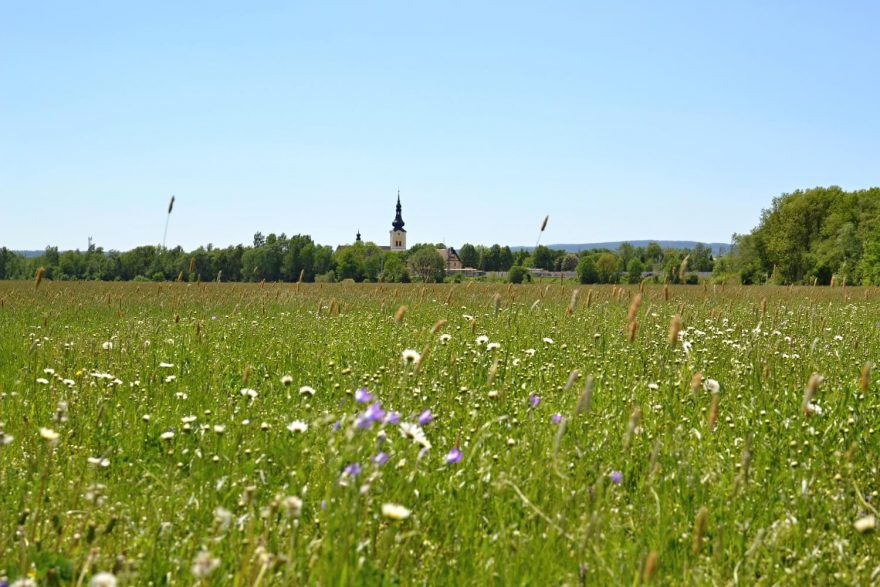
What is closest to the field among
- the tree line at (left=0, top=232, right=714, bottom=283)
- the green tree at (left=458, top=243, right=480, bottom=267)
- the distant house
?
the tree line at (left=0, top=232, right=714, bottom=283)

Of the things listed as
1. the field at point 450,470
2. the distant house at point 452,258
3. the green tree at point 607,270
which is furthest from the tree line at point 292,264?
the field at point 450,470

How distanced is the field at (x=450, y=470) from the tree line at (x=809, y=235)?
51.6 m

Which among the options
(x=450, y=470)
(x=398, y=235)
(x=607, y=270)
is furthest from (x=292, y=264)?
(x=398, y=235)

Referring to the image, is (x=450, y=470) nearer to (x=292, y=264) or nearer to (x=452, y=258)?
(x=292, y=264)

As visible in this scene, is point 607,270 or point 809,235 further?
point 809,235

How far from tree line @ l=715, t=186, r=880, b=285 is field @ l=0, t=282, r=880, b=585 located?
169 feet

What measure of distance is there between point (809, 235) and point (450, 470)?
2481 inches

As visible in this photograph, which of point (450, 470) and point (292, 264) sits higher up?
point (292, 264)

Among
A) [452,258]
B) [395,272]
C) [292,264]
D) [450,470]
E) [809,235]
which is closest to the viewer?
[450,470]

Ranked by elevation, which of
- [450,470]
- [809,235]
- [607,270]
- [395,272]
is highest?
[809,235]

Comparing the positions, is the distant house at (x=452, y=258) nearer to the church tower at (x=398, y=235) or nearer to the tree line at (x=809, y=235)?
the church tower at (x=398, y=235)

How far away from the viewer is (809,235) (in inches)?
2298

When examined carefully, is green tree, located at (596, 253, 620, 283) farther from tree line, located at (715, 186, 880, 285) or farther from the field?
the field

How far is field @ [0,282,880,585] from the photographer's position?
6.84ft
